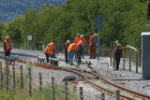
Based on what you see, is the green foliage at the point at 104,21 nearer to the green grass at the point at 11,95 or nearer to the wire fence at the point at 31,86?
the wire fence at the point at 31,86

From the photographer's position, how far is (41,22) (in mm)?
62000

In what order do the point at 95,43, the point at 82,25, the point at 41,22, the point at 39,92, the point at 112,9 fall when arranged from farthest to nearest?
1. the point at 41,22
2. the point at 82,25
3. the point at 112,9
4. the point at 95,43
5. the point at 39,92

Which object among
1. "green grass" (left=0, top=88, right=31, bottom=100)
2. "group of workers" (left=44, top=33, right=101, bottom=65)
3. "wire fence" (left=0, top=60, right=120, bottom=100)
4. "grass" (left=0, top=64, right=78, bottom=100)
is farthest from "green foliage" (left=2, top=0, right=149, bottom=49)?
"green grass" (left=0, top=88, right=31, bottom=100)

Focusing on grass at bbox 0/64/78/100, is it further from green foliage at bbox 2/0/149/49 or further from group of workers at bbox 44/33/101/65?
green foliage at bbox 2/0/149/49

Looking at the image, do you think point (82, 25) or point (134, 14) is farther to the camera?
point (82, 25)

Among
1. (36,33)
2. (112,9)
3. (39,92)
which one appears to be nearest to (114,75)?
(39,92)

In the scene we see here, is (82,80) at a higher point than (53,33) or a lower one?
lower

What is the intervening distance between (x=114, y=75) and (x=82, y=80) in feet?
7.75

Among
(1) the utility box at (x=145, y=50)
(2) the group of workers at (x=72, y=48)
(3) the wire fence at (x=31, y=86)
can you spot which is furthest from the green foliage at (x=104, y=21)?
(3) the wire fence at (x=31, y=86)

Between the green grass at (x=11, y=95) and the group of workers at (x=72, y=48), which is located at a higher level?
the group of workers at (x=72, y=48)

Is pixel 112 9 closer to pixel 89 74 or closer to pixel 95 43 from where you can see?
pixel 95 43

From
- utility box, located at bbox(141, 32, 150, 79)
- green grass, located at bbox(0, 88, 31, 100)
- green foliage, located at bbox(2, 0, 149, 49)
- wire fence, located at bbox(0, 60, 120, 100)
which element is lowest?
green grass, located at bbox(0, 88, 31, 100)

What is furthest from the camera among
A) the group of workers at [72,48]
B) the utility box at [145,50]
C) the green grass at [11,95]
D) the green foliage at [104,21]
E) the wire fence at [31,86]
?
the green foliage at [104,21]

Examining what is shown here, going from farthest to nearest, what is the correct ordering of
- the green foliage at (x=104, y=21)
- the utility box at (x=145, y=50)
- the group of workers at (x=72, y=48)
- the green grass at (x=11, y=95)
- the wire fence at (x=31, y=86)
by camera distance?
the green foliage at (x=104, y=21), the group of workers at (x=72, y=48), the utility box at (x=145, y=50), the green grass at (x=11, y=95), the wire fence at (x=31, y=86)
